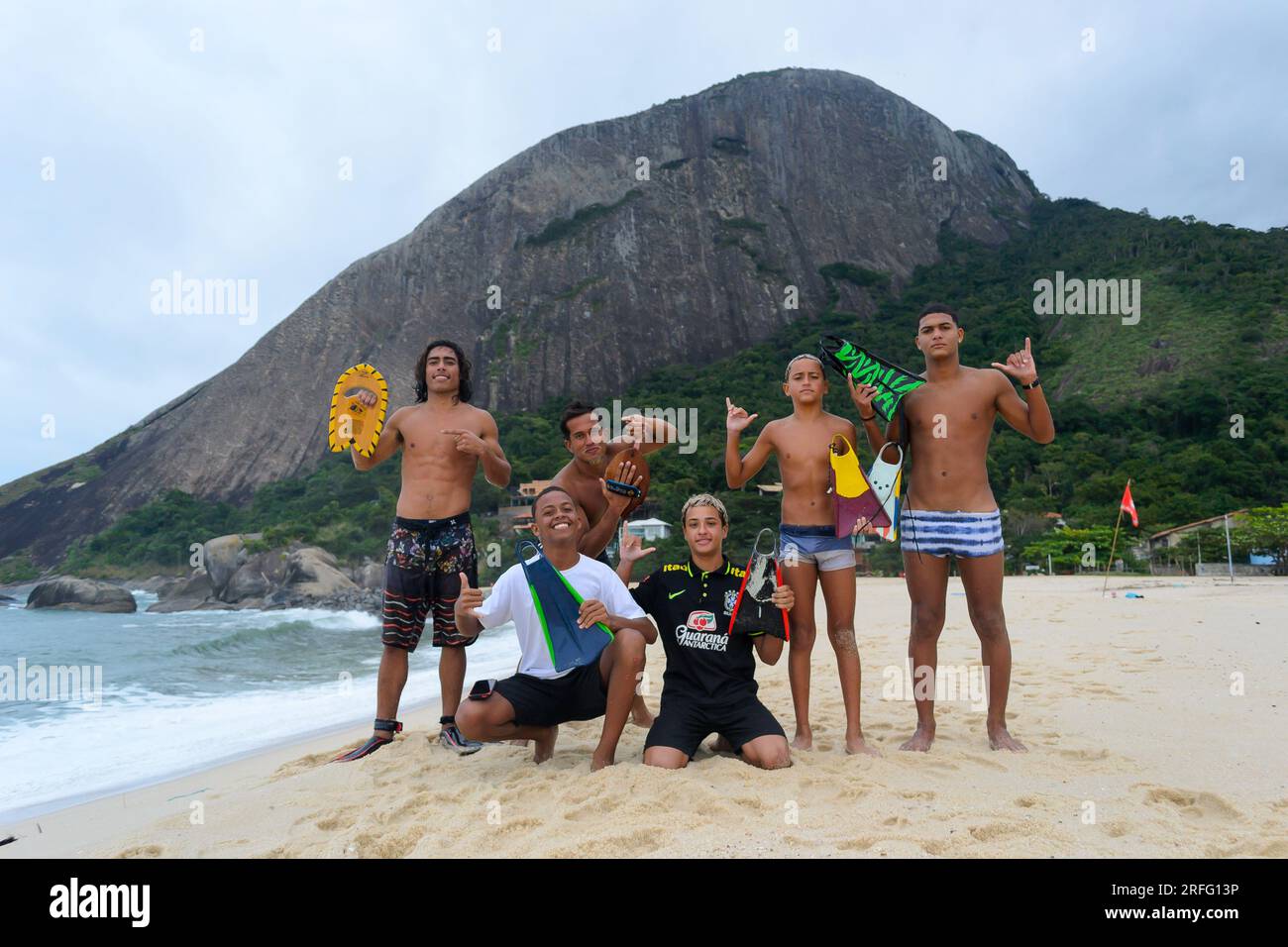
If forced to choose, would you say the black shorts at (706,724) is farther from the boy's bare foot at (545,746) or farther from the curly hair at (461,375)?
the curly hair at (461,375)

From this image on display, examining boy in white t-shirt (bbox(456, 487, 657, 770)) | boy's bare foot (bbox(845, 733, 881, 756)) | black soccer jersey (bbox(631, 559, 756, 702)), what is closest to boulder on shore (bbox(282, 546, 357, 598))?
boy in white t-shirt (bbox(456, 487, 657, 770))

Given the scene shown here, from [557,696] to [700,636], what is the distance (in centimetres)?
74

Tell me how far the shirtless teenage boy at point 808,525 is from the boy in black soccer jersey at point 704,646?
0.29 metres

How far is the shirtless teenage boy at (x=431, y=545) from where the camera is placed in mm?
4352

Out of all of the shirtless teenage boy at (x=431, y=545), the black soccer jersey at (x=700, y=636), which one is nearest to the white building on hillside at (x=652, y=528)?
the shirtless teenage boy at (x=431, y=545)

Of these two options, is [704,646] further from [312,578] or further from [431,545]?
[312,578]

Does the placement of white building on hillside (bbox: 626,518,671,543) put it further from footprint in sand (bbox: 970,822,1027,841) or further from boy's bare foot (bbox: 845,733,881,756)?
footprint in sand (bbox: 970,822,1027,841)

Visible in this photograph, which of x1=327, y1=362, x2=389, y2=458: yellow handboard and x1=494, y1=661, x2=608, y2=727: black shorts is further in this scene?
x1=327, y1=362, x2=389, y2=458: yellow handboard

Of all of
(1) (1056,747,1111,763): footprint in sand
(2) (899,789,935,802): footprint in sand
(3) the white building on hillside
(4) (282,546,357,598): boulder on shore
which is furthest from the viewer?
(3) the white building on hillside

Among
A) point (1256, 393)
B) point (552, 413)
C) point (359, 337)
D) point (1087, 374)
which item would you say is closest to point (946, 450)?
point (1256, 393)

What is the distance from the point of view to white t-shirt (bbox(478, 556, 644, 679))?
3510mm

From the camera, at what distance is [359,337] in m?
72.3
